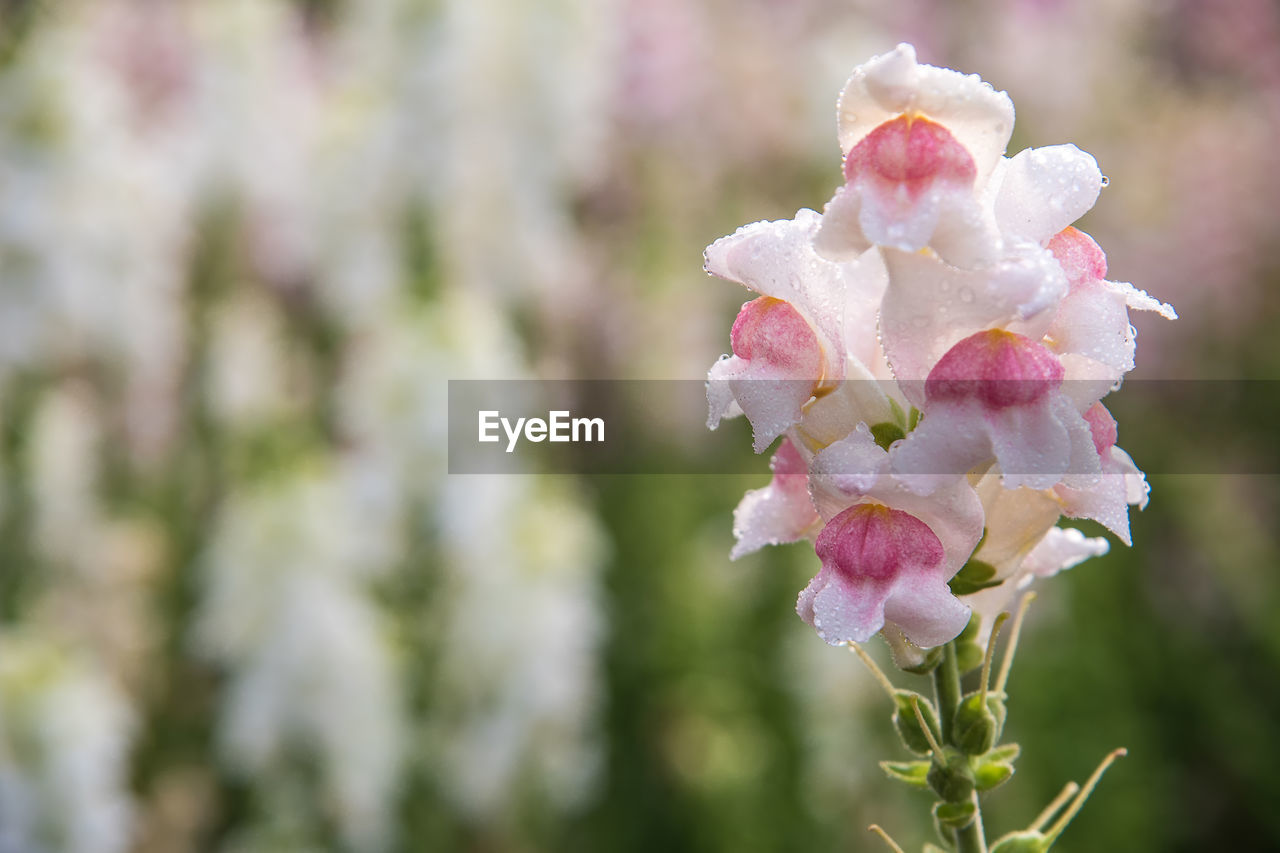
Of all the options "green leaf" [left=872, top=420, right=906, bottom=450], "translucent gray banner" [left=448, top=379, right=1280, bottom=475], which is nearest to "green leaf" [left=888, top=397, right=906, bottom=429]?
"green leaf" [left=872, top=420, right=906, bottom=450]

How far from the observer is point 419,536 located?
1.88 m

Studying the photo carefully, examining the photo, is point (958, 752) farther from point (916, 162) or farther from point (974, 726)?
point (916, 162)

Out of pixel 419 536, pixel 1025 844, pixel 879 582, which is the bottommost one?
pixel 1025 844

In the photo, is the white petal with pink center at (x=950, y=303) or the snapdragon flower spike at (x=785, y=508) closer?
the white petal with pink center at (x=950, y=303)

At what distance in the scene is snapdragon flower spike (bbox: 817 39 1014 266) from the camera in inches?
17.8

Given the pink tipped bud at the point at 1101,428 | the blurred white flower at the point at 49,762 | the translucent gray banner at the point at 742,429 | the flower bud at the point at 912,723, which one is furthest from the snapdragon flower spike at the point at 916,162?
the translucent gray banner at the point at 742,429

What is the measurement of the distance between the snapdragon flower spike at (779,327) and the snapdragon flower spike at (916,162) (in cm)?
4

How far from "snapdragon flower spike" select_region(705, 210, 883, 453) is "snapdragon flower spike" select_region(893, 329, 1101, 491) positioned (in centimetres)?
5

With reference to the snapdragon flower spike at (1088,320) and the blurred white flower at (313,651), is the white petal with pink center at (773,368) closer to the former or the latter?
the snapdragon flower spike at (1088,320)

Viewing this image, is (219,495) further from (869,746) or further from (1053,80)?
(1053,80)

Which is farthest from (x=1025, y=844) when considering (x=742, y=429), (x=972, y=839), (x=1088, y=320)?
(x=742, y=429)

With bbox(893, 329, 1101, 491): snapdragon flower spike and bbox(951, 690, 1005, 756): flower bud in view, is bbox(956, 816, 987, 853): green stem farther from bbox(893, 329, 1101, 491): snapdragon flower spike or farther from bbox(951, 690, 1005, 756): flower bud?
bbox(893, 329, 1101, 491): snapdragon flower spike

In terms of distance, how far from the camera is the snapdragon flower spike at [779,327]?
50 centimetres

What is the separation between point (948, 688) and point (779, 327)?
0.18 m
